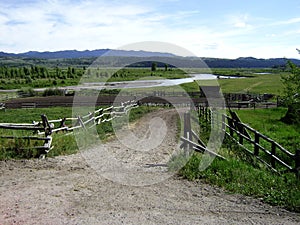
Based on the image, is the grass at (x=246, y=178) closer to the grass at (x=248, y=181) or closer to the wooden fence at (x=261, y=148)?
the grass at (x=248, y=181)

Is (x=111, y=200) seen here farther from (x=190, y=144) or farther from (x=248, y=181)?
(x=190, y=144)

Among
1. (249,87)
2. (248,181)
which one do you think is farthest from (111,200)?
(249,87)

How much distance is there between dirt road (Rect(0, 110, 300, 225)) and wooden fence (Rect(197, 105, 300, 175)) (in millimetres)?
2739

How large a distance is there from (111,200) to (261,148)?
5167 millimetres

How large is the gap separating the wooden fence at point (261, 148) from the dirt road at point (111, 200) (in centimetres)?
274

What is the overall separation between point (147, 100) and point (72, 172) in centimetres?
3347

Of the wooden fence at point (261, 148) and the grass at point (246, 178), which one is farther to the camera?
the wooden fence at point (261, 148)

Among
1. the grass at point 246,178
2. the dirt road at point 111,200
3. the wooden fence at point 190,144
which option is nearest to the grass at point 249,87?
the wooden fence at point 190,144

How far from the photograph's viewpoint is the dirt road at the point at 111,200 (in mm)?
6160

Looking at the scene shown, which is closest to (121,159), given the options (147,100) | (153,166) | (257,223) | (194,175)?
(153,166)

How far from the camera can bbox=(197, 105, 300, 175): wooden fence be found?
9.83 m

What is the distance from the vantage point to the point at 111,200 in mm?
7148

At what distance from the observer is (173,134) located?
1739 cm

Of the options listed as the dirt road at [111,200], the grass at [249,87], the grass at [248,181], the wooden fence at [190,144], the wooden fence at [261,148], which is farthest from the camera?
the grass at [249,87]
